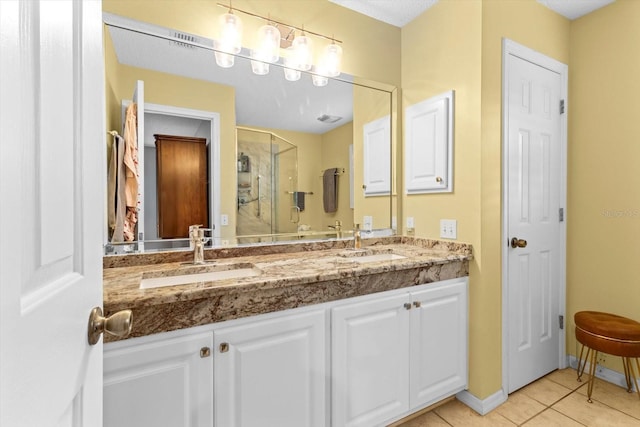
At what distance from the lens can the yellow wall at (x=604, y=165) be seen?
6.51 feet

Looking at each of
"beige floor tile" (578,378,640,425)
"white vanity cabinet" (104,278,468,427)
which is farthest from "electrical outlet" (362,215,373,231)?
"beige floor tile" (578,378,640,425)

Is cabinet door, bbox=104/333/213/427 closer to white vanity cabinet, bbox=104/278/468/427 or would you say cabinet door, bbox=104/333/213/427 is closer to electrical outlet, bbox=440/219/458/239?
white vanity cabinet, bbox=104/278/468/427

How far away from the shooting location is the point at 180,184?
1.64 meters

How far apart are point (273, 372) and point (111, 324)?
779 mm

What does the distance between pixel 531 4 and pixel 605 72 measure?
0.70 m

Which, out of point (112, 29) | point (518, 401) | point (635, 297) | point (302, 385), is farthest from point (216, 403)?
point (635, 297)

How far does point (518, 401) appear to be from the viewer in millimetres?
1891

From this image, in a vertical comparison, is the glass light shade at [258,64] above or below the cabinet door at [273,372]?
above

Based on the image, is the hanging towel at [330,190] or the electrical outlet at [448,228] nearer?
the electrical outlet at [448,228]

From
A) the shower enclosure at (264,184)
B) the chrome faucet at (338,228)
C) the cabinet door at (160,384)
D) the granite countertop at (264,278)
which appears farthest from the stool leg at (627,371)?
the cabinet door at (160,384)

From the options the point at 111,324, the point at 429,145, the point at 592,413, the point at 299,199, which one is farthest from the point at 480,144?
the point at 111,324

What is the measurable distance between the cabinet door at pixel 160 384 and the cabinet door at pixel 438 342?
1047mm

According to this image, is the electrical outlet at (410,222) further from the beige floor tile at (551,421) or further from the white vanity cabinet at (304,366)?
the beige floor tile at (551,421)

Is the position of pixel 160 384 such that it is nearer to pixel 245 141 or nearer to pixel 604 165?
pixel 245 141
